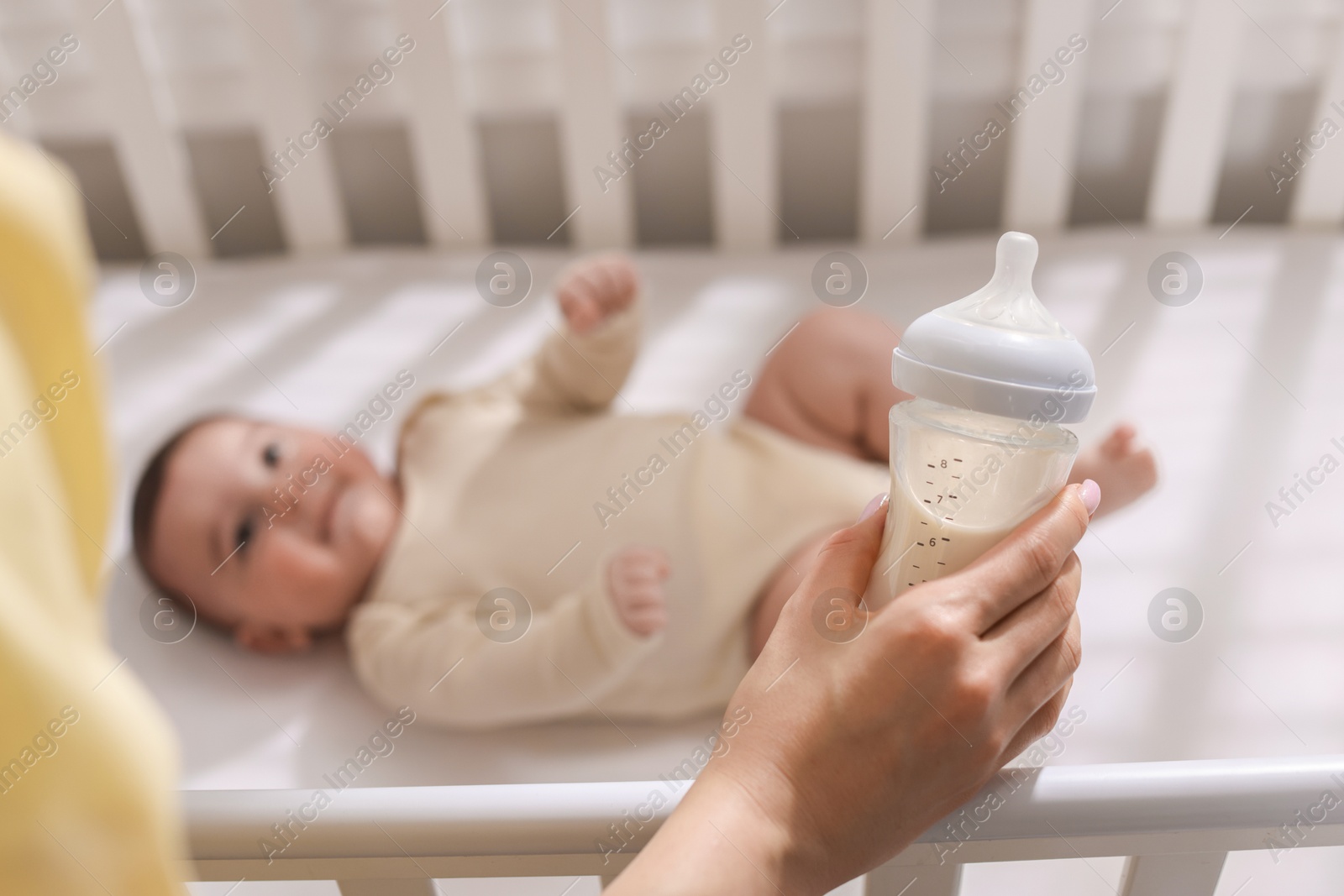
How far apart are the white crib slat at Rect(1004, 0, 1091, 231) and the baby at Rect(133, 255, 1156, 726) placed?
0.36 metres

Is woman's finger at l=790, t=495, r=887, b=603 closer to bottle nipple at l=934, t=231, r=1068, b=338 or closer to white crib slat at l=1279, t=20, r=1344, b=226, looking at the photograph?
bottle nipple at l=934, t=231, r=1068, b=338

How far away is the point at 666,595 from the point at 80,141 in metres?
1.20

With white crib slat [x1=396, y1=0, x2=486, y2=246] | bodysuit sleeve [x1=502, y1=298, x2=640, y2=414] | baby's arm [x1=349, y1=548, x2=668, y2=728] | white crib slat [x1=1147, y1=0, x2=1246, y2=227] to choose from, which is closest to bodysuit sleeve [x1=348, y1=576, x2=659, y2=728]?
baby's arm [x1=349, y1=548, x2=668, y2=728]

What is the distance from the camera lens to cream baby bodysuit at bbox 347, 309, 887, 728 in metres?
0.82

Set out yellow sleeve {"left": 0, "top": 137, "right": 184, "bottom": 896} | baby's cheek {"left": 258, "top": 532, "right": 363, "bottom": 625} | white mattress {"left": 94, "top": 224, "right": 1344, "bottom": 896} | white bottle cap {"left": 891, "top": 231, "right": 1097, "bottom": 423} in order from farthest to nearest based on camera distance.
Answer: baby's cheek {"left": 258, "top": 532, "right": 363, "bottom": 625} → white mattress {"left": 94, "top": 224, "right": 1344, "bottom": 896} → white bottle cap {"left": 891, "top": 231, "right": 1097, "bottom": 423} → yellow sleeve {"left": 0, "top": 137, "right": 184, "bottom": 896}

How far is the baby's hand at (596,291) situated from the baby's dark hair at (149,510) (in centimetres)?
42

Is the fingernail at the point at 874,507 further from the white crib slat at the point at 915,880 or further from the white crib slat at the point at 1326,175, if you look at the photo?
Result: the white crib slat at the point at 1326,175

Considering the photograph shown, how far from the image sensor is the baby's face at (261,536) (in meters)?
0.91

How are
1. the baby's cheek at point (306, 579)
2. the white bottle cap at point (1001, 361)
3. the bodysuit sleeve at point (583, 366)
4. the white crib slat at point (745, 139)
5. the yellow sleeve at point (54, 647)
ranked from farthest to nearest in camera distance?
1. the white crib slat at point (745, 139)
2. the bodysuit sleeve at point (583, 366)
3. the baby's cheek at point (306, 579)
4. the white bottle cap at point (1001, 361)
5. the yellow sleeve at point (54, 647)

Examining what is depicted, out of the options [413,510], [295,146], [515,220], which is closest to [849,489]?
[413,510]

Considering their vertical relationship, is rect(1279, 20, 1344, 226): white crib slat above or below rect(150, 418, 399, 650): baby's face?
above

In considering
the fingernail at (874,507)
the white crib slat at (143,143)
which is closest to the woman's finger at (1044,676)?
the fingernail at (874,507)

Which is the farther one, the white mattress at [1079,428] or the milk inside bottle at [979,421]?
the white mattress at [1079,428]

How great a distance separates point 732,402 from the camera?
1.12 m
